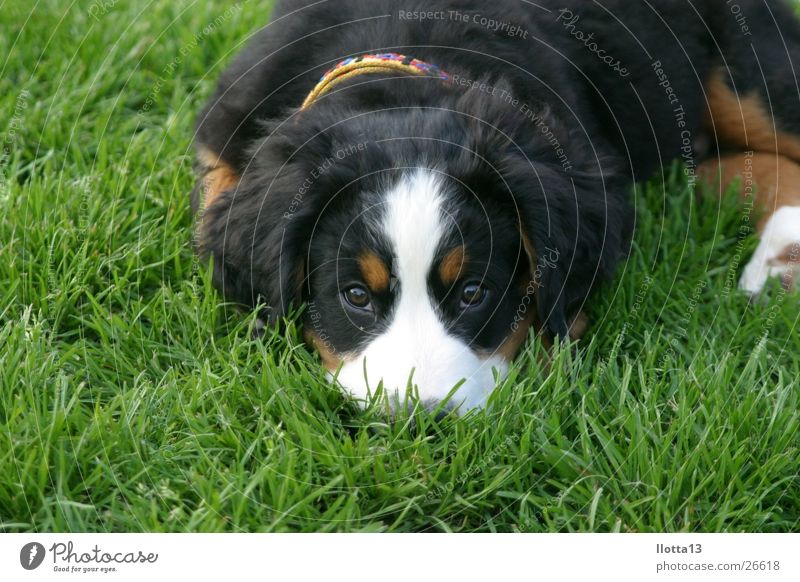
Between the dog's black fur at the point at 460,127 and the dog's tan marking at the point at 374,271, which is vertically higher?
the dog's black fur at the point at 460,127

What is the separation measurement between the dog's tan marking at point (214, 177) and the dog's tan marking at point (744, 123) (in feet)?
7.70

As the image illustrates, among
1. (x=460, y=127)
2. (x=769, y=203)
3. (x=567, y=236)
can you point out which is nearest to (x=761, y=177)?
(x=769, y=203)

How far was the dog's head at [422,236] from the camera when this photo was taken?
304 centimetres

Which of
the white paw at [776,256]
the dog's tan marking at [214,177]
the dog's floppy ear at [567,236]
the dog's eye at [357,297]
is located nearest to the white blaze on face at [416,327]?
the dog's eye at [357,297]

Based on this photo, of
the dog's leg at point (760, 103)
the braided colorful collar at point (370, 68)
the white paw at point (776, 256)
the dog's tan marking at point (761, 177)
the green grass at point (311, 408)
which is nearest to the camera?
the green grass at point (311, 408)

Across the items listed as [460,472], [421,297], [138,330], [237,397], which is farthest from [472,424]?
[138,330]

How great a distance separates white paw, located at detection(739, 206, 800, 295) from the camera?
400 cm

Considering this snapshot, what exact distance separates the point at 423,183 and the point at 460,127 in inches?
11.4

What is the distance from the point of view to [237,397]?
3084 millimetres

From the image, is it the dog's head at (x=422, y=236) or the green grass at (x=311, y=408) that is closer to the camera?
the green grass at (x=311, y=408)

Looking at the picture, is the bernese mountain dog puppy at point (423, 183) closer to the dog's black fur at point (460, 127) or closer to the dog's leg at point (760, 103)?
the dog's black fur at point (460, 127)

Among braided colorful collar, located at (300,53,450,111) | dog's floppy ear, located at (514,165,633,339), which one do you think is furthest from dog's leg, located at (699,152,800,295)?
braided colorful collar, located at (300,53,450,111)

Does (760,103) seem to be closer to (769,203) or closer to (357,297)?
(769,203)
